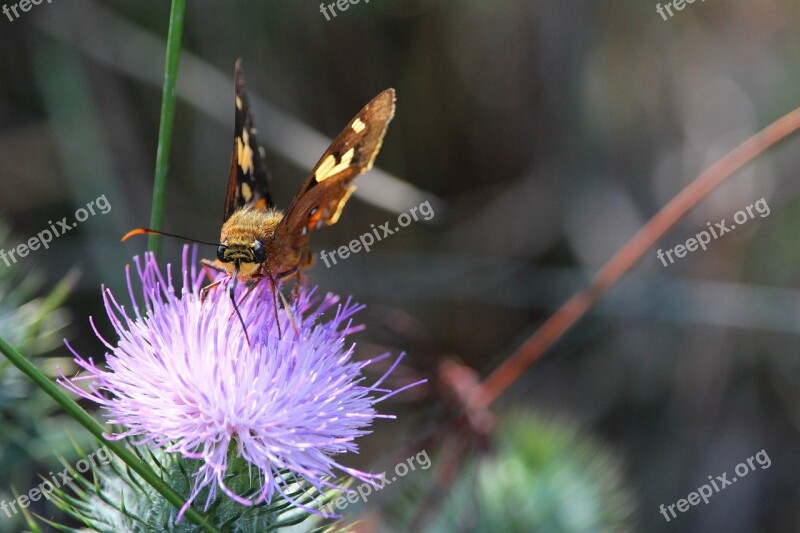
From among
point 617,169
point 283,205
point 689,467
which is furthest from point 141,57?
point 689,467

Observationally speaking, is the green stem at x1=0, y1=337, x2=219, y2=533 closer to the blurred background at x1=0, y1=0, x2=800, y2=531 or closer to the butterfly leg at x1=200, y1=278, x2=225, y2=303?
the butterfly leg at x1=200, y1=278, x2=225, y2=303

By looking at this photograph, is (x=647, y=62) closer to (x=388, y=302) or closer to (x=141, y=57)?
(x=388, y=302)

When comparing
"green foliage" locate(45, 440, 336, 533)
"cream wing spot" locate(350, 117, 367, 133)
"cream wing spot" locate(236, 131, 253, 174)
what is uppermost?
"cream wing spot" locate(236, 131, 253, 174)

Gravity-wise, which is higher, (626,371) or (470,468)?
(470,468)

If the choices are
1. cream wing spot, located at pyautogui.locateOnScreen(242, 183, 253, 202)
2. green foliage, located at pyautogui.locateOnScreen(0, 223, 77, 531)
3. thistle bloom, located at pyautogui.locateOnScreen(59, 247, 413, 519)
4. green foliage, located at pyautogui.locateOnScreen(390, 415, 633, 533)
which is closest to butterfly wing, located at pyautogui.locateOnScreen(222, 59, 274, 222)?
cream wing spot, located at pyautogui.locateOnScreen(242, 183, 253, 202)

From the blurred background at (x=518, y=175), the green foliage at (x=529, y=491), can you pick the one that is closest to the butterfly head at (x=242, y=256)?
the green foliage at (x=529, y=491)

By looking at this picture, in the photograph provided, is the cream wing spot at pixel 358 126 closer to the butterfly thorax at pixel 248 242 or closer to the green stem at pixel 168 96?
the butterfly thorax at pixel 248 242

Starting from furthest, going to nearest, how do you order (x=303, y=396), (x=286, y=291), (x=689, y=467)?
1. (x=689, y=467)
2. (x=286, y=291)
3. (x=303, y=396)

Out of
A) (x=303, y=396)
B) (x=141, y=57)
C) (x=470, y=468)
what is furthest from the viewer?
(x=141, y=57)
